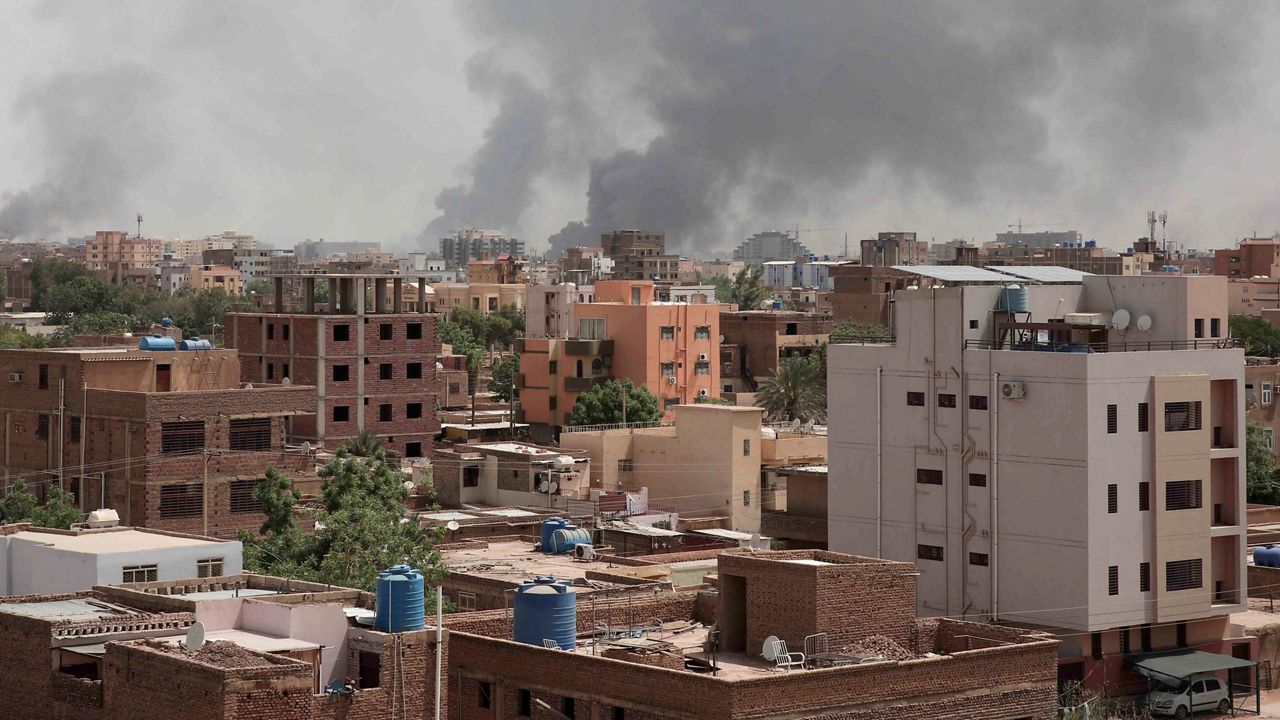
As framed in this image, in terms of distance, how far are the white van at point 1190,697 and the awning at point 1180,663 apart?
0.22 meters

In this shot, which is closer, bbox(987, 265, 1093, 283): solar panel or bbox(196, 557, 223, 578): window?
bbox(196, 557, 223, 578): window

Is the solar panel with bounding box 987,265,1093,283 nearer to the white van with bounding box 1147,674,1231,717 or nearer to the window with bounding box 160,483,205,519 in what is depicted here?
the white van with bounding box 1147,674,1231,717

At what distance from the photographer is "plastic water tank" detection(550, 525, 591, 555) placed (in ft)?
158

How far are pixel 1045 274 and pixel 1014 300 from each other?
164 inches

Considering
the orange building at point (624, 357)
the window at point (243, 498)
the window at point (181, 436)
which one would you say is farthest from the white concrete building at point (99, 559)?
the orange building at point (624, 357)

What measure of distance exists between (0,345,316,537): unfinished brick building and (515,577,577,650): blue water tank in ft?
81.2

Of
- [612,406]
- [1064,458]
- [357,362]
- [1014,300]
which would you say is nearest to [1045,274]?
[1014,300]

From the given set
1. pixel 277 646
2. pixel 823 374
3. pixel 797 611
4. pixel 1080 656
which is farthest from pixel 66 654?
pixel 823 374

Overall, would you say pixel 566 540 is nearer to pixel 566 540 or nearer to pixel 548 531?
pixel 566 540

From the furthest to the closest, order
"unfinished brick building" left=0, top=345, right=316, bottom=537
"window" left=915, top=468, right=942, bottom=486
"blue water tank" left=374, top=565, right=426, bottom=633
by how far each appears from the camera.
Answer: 1. "unfinished brick building" left=0, top=345, right=316, bottom=537
2. "window" left=915, top=468, right=942, bottom=486
3. "blue water tank" left=374, top=565, right=426, bottom=633

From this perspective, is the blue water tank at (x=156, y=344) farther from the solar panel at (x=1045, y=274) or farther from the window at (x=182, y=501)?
the solar panel at (x=1045, y=274)

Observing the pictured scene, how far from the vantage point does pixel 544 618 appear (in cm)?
3177

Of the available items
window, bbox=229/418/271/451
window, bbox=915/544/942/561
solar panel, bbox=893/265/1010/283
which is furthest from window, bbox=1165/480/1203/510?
window, bbox=229/418/271/451

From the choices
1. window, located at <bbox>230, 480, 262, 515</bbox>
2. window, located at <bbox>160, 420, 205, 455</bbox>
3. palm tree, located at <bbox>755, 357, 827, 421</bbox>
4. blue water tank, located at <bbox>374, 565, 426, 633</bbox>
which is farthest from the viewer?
Result: palm tree, located at <bbox>755, 357, 827, 421</bbox>
